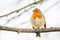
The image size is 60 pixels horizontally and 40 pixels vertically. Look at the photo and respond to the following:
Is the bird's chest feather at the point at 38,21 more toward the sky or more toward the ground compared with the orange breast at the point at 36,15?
more toward the ground

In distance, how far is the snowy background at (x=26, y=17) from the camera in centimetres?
128

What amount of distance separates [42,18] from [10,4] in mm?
263

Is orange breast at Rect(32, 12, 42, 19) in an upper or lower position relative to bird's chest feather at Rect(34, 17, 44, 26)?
upper

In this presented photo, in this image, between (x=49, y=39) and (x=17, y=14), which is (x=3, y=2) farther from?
(x=49, y=39)

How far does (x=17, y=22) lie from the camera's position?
131 centimetres

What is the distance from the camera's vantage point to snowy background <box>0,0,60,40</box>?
128 cm

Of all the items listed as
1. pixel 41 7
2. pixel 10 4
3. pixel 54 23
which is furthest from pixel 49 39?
pixel 10 4

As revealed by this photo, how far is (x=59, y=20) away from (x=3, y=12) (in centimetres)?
42

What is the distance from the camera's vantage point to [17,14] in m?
1.33

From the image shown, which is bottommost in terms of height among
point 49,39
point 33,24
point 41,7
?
point 49,39

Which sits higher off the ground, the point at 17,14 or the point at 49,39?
the point at 17,14

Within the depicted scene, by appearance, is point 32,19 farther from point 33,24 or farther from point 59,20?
point 59,20

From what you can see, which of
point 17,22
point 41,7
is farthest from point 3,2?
point 41,7

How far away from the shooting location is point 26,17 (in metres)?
1.31
